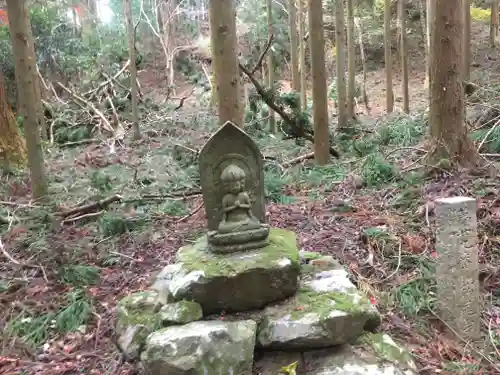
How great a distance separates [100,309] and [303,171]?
16.4ft

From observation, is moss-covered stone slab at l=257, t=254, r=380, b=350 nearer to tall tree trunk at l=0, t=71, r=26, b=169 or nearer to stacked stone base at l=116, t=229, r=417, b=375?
stacked stone base at l=116, t=229, r=417, b=375

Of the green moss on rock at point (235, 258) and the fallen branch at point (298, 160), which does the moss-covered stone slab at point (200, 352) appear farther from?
the fallen branch at point (298, 160)

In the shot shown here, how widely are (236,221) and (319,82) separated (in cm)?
550

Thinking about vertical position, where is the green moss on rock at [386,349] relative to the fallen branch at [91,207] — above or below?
below

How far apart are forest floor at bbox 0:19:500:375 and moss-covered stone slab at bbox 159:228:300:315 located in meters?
0.80

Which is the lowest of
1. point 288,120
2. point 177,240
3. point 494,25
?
point 177,240

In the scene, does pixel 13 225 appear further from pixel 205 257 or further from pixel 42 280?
pixel 205 257

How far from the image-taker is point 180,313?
3617 millimetres

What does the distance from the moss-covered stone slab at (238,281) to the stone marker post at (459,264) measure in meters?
1.25

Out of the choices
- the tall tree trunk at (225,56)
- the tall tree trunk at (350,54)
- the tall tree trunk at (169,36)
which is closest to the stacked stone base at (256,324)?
the tall tree trunk at (225,56)

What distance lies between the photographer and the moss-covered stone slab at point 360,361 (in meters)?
3.28

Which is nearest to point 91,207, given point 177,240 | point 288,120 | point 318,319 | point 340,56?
point 177,240

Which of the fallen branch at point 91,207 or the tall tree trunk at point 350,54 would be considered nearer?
the fallen branch at point 91,207

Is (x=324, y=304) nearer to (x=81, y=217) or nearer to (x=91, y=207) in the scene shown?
(x=81, y=217)
